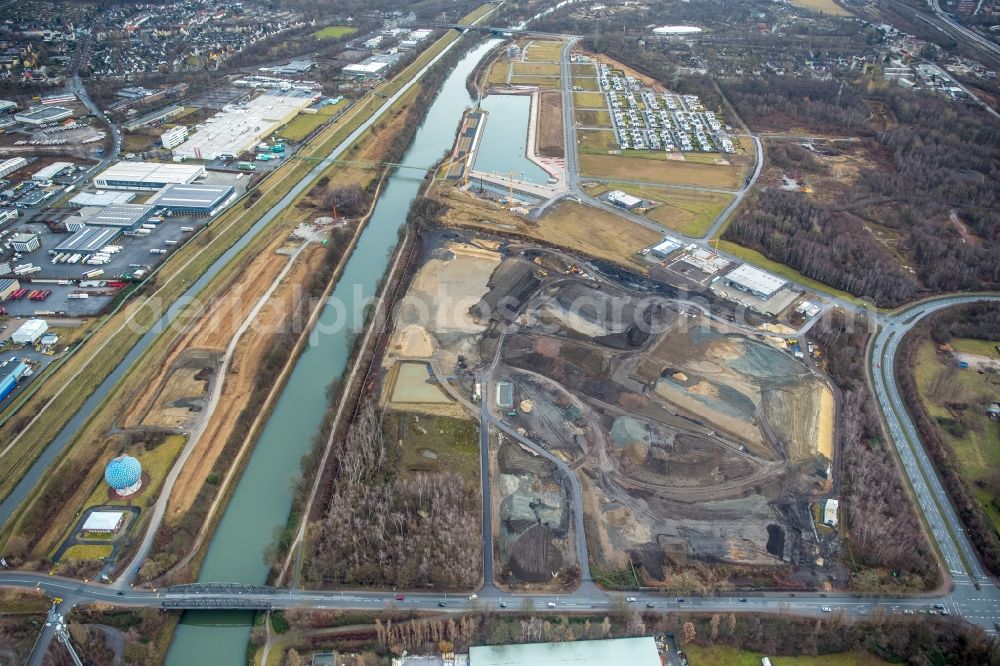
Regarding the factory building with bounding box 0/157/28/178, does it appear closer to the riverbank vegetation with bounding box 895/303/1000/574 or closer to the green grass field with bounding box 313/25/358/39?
the green grass field with bounding box 313/25/358/39

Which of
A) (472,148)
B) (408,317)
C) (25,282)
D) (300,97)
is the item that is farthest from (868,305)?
(300,97)

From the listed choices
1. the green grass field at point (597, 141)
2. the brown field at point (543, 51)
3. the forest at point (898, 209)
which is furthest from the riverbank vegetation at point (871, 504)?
the brown field at point (543, 51)

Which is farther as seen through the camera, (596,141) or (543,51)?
(543,51)

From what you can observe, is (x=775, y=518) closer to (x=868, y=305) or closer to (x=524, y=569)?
(x=524, y=569)

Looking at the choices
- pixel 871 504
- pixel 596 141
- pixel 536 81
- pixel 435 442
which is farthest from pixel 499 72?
pixel 871 504

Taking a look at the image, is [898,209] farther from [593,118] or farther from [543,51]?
[543,51]

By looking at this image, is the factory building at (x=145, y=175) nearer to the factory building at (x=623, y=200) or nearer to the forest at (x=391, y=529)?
the factory building at (x=623, y=200)
